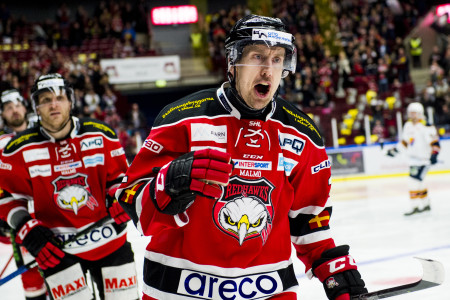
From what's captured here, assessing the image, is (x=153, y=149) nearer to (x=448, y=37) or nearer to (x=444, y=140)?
(x=444, y=140)

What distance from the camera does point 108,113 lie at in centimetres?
1286

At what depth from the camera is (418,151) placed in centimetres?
754

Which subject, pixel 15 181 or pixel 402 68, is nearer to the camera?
pixel 15 181

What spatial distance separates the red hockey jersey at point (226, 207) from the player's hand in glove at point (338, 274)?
0.12 m

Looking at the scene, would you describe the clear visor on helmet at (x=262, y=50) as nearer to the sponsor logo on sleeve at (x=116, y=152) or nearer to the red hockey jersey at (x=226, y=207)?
the red hockey jersey at (x=226, y=207)

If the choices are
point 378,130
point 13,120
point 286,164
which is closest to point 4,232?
point 13,120

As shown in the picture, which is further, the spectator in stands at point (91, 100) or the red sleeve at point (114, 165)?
the spectator in stands at point (91, 100)

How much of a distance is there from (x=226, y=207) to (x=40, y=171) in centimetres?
144

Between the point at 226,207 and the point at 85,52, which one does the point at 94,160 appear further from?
the point at 85,52

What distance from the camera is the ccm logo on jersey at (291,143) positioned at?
1.84 meters

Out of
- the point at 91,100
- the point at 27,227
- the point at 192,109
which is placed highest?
the point at 91,100

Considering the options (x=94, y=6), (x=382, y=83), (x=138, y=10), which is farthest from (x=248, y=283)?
(x=94, y=6)

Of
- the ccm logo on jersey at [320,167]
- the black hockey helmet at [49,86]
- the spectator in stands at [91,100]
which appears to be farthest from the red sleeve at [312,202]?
the spectator in stands at [91,100]

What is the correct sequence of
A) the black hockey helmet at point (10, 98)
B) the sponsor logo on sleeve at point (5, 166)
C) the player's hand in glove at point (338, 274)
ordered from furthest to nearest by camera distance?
1. the black hockey helmet at point (10, 98)
2. the sponsor logo on sleeve at point (5, 166)
3. the player's hand in glove at point (338, 274)
